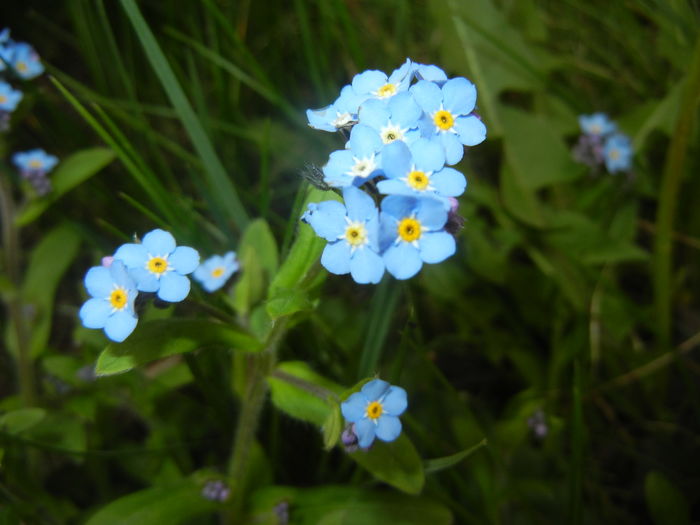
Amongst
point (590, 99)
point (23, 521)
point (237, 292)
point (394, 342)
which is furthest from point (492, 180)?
point (23, 521)

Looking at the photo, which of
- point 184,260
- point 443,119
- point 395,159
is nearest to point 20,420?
point 184,260

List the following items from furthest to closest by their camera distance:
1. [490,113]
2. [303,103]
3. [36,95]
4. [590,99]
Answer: [590,99]
[303,103]
[490,113]
[36,95]

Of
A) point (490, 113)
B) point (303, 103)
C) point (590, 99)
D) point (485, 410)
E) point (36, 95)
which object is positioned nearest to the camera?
point (36, 95)

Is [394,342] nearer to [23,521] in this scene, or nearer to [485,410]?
[485,410]

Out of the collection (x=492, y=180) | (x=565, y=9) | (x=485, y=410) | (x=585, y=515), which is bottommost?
(x=585, y=515)

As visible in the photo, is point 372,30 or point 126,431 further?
point 372,30

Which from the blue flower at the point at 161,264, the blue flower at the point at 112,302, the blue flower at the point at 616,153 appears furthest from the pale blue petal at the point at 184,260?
the blue flower at the point at 616,153
